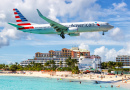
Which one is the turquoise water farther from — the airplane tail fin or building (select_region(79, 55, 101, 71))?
building (select_region(79, 55, 101, 71))

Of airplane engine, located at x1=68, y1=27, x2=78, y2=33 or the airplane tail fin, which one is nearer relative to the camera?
airplane engine, located at x1=68, y1=27, x2=78, y2=33

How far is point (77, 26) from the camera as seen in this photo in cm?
4653

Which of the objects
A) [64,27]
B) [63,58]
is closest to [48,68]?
[63,58]

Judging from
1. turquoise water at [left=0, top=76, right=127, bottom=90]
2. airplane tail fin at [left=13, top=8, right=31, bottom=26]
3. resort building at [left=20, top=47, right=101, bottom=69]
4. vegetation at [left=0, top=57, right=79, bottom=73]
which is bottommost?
turquoise water at [left=0, top=76, right=127, bottom=90]

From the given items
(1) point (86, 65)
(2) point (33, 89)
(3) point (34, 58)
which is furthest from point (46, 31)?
(3) point (34, 58)

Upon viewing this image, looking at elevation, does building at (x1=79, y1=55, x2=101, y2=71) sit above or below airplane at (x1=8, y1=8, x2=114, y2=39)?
below

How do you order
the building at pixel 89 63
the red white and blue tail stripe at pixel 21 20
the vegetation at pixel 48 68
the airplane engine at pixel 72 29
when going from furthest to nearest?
the building at pixel 89 63
the vegetation at pixel 48 68
the red white and blue tail stripe at pixel 21 20
the airplane engine at pixel 72 29

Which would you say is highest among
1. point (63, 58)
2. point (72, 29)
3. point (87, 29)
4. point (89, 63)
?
point (72, 29)

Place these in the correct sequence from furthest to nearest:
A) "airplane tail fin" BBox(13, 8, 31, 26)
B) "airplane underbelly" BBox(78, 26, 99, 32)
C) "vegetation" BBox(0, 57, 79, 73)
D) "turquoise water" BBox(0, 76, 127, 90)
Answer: "vegetation" BBox(0, 57, 79, 73)
"turquoise water" BBox(0, 76, 127, 90)
"airplane tail fin" BBox(13, 8, 31, 26)
"airplane underbelly" BBox(78, 26, 99, 32)

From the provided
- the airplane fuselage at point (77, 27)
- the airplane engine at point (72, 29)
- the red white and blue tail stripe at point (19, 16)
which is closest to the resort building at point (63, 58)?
the red white and blue tail stripe at point (19, 16)

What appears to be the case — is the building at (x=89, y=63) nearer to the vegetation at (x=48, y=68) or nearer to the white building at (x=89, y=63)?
the white building at (x=89, y=63)

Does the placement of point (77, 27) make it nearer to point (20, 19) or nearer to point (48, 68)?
point (20, 19)

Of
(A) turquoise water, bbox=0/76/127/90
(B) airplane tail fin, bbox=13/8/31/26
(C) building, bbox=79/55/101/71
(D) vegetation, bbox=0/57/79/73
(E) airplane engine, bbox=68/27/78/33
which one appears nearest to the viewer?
(E) airplane engine, bbox=68/27/78/33

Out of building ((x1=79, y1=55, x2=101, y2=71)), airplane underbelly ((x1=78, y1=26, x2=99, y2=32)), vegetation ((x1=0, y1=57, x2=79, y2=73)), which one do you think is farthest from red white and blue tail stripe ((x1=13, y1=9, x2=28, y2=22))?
building ((x1=79, y1=55, x2=101, y2=71))
